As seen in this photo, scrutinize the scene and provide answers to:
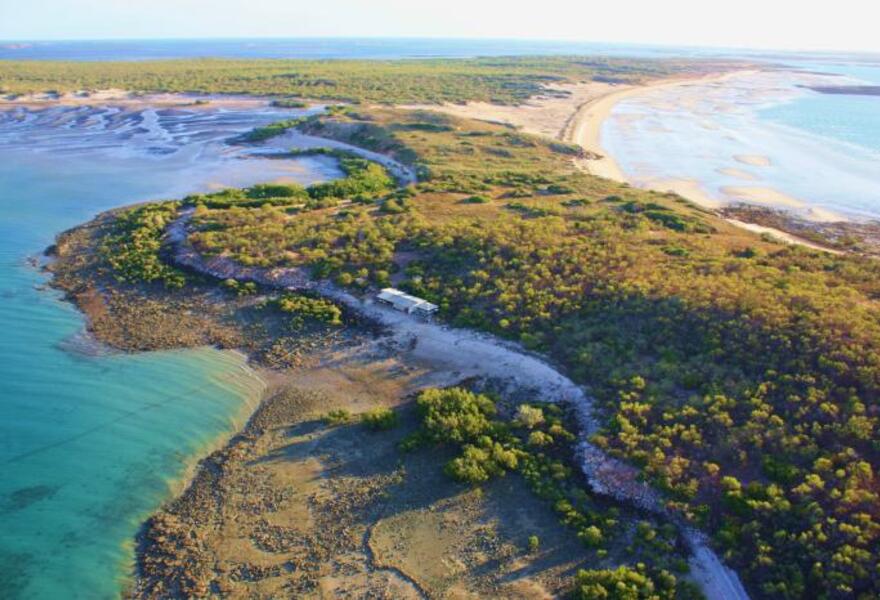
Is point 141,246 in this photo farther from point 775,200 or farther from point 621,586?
point 775,200

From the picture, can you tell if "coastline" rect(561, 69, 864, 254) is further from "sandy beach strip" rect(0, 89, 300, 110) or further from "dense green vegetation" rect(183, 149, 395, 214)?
"sandy beach strip" rect(0, 89, 300, 110)

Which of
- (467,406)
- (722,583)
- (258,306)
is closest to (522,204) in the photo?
(258,306)

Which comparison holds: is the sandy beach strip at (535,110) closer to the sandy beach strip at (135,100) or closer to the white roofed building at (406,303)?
the sandy beach strip at (135,100)

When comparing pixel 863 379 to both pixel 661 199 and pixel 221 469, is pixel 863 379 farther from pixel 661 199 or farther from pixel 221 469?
pixel 661 199

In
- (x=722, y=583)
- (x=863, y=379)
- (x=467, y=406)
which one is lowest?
(x=722, y=583)

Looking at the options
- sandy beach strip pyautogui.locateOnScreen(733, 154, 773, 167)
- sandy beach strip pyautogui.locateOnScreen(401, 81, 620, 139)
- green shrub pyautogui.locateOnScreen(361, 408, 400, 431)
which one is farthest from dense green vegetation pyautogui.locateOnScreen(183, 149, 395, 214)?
sandy beach strip pyautogui.locateOnScreen(733, 154, 773, 167)
